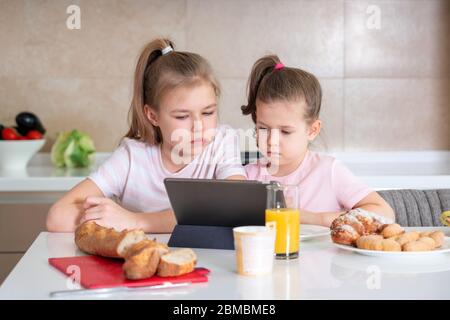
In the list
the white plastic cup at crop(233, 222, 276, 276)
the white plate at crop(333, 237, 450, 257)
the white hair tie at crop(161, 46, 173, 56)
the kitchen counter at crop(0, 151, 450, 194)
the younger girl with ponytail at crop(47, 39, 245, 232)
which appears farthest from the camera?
the kitchen counter at crop(0, 151, 450, 194)

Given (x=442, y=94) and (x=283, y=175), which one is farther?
(x=442, y=94)

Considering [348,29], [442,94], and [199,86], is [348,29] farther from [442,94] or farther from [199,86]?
[199,86]

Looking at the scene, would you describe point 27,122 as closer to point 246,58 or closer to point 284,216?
point 246,58

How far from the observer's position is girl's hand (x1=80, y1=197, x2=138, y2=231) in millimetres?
1616

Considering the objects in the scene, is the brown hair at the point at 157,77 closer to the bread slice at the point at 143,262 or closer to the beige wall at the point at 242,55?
the bread slice at the point at 143,262

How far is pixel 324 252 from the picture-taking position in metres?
1.40

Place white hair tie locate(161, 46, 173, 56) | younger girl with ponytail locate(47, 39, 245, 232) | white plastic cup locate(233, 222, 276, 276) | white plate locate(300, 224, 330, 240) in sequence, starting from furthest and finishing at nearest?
white hair tie locate(161, 46, 173, 56)
younger girl with ponytail locate(47, 39, 245, 232)
white plate locate(300, 224, 330, 240)
white plastic cup locate(233, 222, 276, 276)

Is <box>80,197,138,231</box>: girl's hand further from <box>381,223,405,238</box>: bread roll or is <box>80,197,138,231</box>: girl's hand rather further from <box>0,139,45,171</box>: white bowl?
<box>0,139,45,171</box>: white bowl

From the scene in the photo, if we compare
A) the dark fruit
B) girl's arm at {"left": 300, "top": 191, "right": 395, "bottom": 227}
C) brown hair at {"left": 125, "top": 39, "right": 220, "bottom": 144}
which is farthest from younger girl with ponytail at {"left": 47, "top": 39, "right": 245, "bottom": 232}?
the dark fruit

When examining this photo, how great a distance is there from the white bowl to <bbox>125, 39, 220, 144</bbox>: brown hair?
88 centimetres

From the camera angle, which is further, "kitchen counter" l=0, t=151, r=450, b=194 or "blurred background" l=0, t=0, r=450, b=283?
"blurred background" l=0, t=0, r=450, b=283

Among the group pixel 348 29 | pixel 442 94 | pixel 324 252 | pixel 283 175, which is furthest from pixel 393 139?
pixel 324 252

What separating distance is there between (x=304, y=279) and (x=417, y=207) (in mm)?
911

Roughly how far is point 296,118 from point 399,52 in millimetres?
1318
